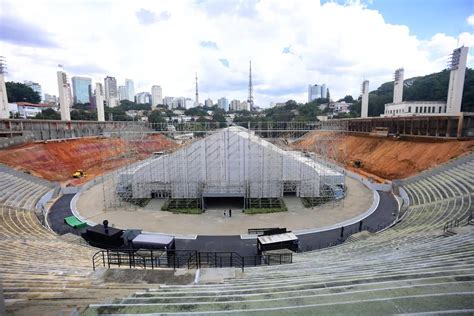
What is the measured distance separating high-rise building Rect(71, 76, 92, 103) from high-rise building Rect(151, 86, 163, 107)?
41836mm

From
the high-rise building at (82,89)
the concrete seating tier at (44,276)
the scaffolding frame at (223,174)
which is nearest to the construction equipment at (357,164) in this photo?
the scaffolding frame at (223,174)

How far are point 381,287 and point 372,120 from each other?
4907 cm

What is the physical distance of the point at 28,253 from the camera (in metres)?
10.5

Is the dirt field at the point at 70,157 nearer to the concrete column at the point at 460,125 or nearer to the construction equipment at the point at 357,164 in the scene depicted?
the construction equipment at the point at 357,164

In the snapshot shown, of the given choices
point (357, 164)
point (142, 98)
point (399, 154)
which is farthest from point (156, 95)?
point (399, 154)

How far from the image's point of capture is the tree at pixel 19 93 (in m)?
77.7

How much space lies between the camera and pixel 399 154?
34.0 m

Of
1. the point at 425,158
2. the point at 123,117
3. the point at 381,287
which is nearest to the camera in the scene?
the point at 381,287

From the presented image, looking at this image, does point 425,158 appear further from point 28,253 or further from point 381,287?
point 28,253

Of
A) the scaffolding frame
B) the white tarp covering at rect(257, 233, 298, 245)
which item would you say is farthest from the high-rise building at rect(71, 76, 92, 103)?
the white tarp covering at rect(257, 233, 298, 245)

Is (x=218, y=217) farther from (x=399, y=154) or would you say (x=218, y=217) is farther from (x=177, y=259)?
(x=399, y=154)

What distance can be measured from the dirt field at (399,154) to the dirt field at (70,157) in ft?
95.4

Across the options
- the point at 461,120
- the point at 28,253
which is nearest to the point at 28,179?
the point at 28,253

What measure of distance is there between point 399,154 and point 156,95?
154m
